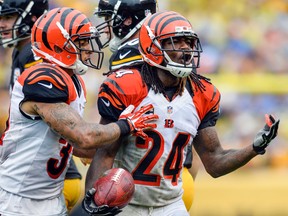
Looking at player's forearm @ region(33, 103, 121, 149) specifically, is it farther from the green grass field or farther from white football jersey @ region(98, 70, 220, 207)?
the green grass field

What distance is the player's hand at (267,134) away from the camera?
490 cm

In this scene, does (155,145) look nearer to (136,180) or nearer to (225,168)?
(136,180)

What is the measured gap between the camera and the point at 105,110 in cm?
484

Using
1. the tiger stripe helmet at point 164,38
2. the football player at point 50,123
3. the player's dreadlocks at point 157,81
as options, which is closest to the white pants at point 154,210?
the football player at point 50,123

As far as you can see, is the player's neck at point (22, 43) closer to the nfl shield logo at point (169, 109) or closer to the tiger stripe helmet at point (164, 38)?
the tiger stripe helmet at point (164, 38)

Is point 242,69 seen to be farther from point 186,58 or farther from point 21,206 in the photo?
point 21,206

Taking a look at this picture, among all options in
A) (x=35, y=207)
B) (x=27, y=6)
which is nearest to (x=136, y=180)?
(x=35, y=207)

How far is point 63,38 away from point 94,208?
40.8 inches

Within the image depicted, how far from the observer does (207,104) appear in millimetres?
5141

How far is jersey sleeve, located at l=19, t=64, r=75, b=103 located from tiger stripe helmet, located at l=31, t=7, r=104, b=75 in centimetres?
24

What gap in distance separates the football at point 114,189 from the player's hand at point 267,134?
2.65 ft

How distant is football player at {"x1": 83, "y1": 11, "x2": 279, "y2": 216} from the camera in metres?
4.86

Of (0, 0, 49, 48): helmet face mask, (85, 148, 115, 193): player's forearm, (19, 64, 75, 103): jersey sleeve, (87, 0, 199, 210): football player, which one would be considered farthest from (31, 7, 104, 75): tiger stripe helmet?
(0, 0, 49, 48): helmet face mask

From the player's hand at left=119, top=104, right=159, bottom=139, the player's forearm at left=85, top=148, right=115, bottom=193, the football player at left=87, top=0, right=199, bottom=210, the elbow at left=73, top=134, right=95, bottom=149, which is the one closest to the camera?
the elbow at left=73, top=134, right=95, bottom=149
